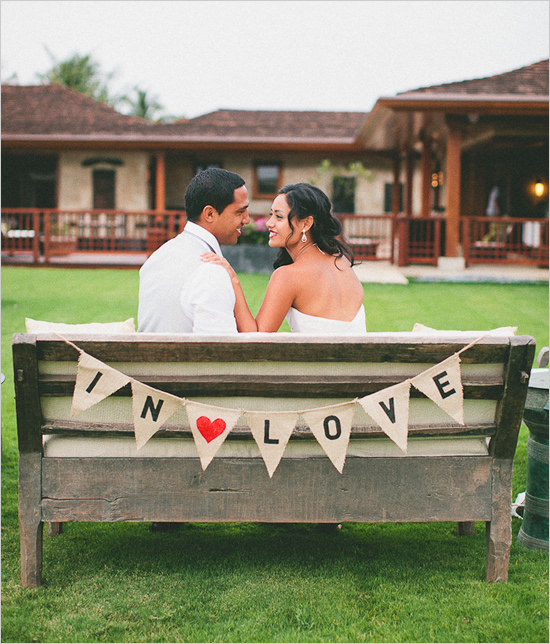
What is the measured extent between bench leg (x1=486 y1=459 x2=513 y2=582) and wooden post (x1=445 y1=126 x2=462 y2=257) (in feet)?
45.6

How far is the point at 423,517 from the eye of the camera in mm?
2814

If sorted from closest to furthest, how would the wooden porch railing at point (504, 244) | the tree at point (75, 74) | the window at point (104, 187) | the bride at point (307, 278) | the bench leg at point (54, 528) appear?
the bride at point (307, 278) → the bench leg at point (54, 528) → the wooden porch railing at point (504, 244) → the window at point (104, 187) → the tree at point (75, 74)

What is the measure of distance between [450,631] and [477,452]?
649 mm

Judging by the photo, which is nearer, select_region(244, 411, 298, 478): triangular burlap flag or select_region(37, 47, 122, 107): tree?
select_region(244, 411, 298, 478): triangular burlap flag

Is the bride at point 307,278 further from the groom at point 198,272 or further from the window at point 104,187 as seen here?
the window at point 104,187

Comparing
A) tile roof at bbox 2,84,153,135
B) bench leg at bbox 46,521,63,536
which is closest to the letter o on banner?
bench leg at bbox 46,521,63,536

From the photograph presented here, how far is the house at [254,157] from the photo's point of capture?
20.9 meters

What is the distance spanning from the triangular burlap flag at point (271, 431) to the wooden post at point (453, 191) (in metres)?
14.2

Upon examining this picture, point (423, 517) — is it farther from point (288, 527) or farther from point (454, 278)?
point (454, 278)

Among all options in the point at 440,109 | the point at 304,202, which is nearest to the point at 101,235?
the point at 440,109

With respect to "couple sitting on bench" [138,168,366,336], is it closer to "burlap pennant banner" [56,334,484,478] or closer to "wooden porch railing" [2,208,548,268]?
"burlap pennant banner" [56,334,484,478]

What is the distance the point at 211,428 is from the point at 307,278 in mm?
969

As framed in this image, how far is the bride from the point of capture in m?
3.29

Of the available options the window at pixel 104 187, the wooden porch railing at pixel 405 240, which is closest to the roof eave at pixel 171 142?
the window at pixel 104 187
